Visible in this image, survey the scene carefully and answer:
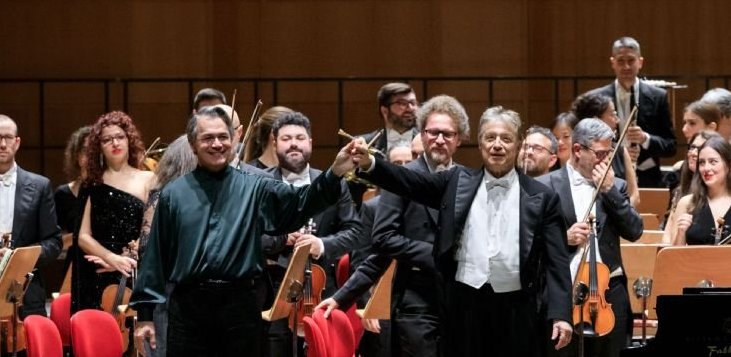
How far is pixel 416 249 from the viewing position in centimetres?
504

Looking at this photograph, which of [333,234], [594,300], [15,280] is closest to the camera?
[594,300]

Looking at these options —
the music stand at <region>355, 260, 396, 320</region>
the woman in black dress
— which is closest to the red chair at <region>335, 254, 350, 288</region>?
the music stand at <region>355, 260, 396, 320</region>

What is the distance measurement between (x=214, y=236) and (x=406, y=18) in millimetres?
6270

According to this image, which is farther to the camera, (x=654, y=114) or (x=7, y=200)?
(x=654, y=114)

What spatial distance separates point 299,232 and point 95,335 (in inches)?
38.3

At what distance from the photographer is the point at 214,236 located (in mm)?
4500

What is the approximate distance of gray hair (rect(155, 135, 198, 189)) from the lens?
17.8 feet

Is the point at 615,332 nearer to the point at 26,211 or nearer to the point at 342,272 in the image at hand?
the point at 342,272

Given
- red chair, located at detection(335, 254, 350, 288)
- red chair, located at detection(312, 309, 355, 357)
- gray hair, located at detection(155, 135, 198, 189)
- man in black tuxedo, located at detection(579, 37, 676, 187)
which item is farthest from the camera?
man in black tuxedo, located at detection(579, 37, 676, 187)

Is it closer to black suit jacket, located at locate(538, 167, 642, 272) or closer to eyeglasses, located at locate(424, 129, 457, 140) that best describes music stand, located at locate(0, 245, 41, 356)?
eyeglasses, located at locate(424, 129, 457, 140)

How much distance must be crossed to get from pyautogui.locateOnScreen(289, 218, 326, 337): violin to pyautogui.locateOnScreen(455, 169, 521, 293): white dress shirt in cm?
114

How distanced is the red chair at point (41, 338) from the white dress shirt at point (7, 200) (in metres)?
0.74

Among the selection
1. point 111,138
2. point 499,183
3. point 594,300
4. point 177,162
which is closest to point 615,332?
point 594,300

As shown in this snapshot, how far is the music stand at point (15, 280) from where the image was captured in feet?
18.9
